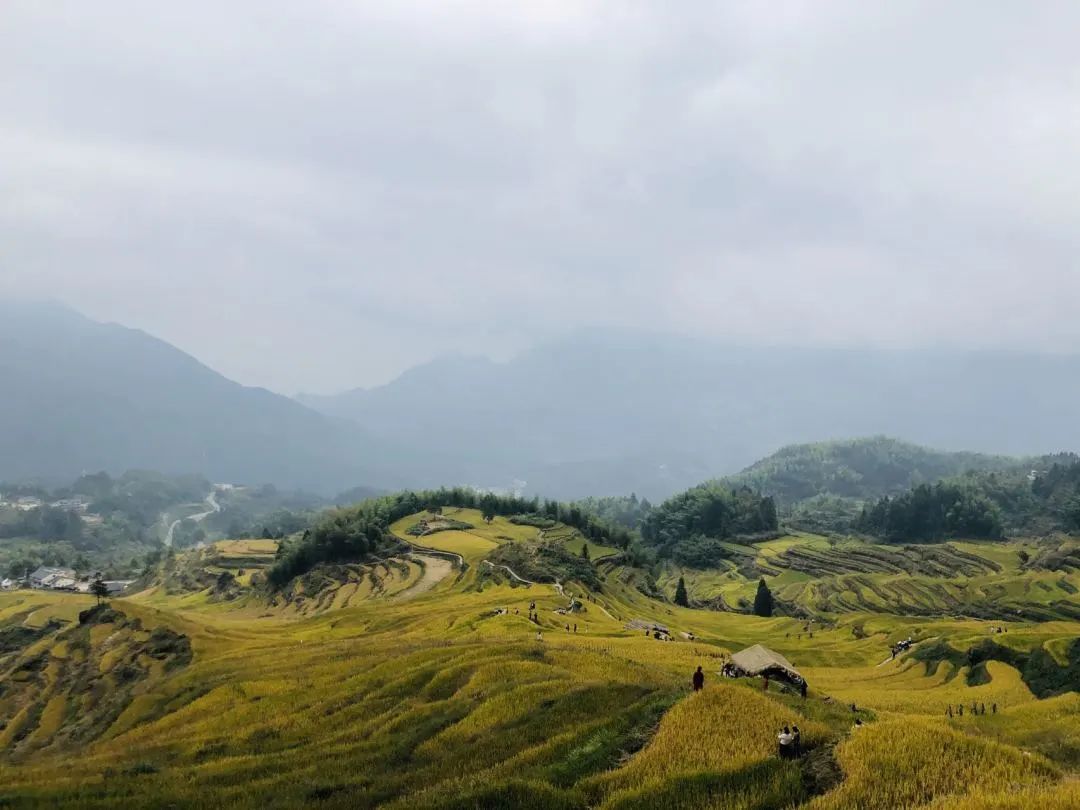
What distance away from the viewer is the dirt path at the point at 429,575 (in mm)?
110894

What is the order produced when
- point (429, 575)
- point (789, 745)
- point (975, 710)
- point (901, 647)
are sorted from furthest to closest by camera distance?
1. point (429, 575)
2. point (901, 647)
3. point (975, 710)
4. point (789, 745)

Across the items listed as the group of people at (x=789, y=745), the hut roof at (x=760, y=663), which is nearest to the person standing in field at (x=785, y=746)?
the group of people at (x=789, y=745)

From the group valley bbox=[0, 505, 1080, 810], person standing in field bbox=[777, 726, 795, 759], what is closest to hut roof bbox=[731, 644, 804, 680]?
valley bbox=[0, 505, 1080, 810]

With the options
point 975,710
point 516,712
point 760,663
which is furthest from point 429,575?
point 516,712

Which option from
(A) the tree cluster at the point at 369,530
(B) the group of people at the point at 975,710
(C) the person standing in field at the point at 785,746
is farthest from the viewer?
(A) the tree cluster at the point at 369,530

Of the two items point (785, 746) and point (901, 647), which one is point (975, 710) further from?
point (901, 647)

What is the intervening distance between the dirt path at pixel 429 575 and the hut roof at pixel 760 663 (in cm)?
7967

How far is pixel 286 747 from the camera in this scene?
99.3 feet

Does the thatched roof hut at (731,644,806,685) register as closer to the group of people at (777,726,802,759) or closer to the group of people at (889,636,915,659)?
the group of people at (777,726,802,759)

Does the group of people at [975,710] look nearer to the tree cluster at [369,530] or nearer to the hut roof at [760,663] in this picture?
the hut roof at [760,663]

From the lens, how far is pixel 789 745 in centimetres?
1811

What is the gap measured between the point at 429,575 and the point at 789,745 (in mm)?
111194

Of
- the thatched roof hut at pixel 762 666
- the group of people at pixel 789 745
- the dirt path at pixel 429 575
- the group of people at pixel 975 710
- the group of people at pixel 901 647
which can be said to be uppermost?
the group of people at pixel 789 745

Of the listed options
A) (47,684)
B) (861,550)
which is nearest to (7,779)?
(47,684)
